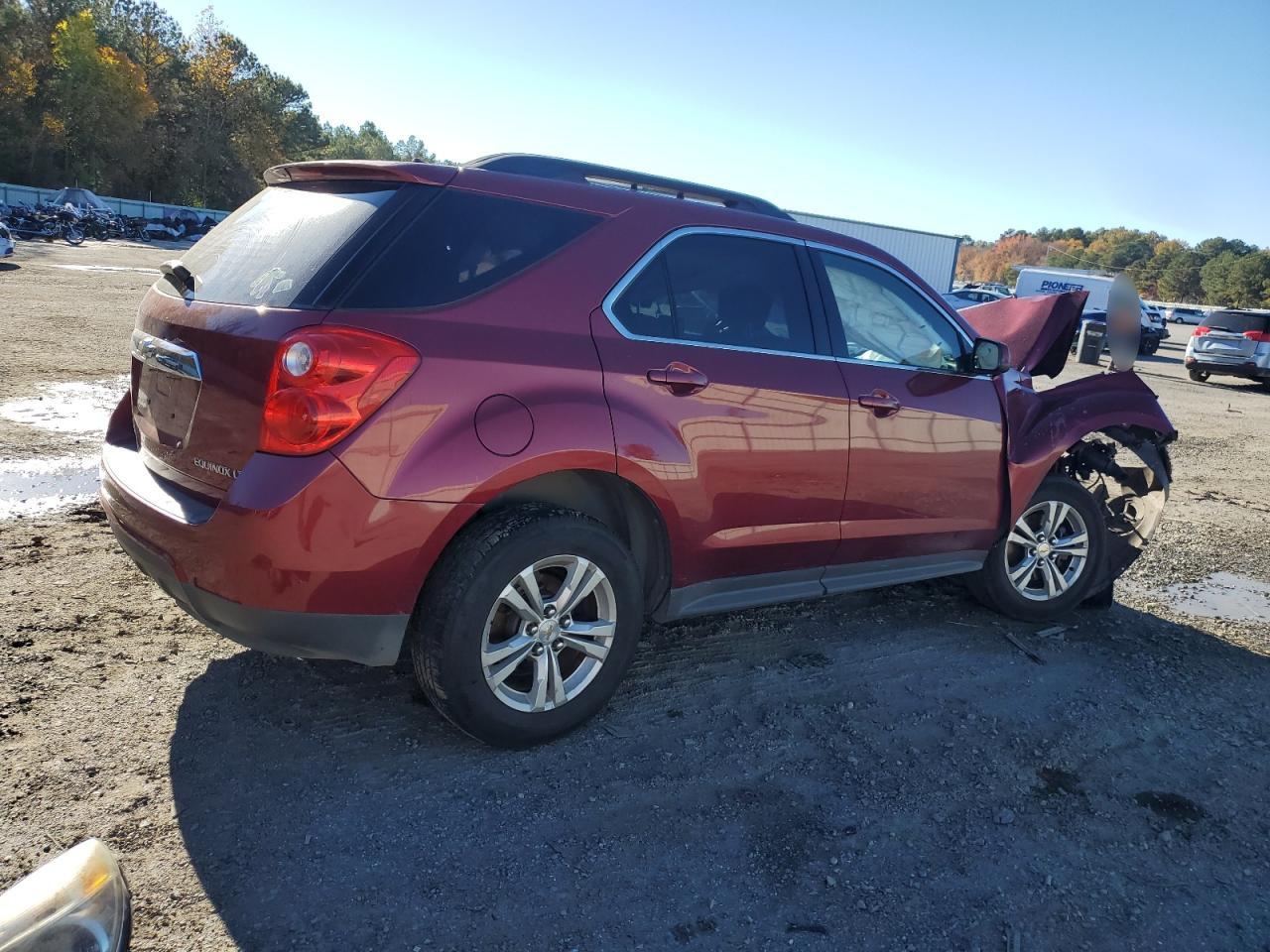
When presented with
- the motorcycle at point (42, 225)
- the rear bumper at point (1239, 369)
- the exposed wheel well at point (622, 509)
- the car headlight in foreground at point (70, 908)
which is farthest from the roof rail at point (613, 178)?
the motorcycle at point (42, 225)

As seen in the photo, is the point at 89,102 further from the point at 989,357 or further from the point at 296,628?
the point at 296,628

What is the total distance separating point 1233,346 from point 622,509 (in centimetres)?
2263

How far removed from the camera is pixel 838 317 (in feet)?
13.2

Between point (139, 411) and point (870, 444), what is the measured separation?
113 inches

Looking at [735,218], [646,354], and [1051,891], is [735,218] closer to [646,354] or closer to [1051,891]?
[646,354]

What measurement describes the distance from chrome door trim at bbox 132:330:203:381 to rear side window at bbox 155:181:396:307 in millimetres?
195

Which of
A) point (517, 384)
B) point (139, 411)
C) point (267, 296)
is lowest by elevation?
point (139, 411)

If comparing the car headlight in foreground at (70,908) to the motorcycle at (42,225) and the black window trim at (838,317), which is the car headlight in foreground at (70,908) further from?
the motorcycle at (42,225)

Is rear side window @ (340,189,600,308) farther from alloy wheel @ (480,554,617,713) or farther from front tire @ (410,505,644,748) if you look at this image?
alloy wheel @ (480,554,617,713)

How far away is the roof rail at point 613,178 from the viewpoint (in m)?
3.48

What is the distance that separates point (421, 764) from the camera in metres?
3.16

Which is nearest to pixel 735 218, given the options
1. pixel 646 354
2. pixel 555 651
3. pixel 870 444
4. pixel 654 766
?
pixel 646 354

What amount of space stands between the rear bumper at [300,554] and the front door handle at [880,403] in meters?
1.86

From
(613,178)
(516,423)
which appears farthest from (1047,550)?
(516,423)
